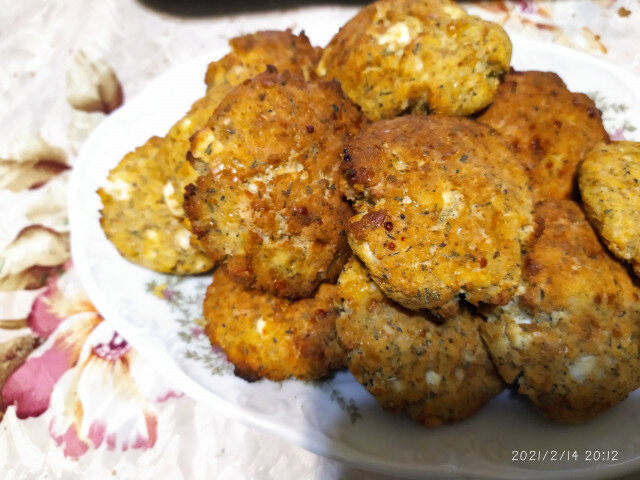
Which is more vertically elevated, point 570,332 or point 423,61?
point 423,61

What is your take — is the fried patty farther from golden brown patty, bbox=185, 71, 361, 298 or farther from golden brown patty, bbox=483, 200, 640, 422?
golden brown patty, bbox=483, 200, 640, 422

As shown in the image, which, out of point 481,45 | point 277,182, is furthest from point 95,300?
point 481,45

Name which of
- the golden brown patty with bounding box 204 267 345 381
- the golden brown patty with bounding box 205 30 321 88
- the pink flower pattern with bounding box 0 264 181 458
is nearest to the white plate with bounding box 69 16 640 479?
the golden brown patty with bounding box 204 267 345 381

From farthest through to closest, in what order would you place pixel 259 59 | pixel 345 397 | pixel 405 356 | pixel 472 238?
1. pixel 259 59
2. pixel 345 397
3. pixel 405 356
4. pixel 472 238

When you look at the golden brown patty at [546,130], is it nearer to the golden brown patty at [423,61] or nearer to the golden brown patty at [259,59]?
the golden brown patty at [423,61]

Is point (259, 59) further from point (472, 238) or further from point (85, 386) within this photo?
point (85, 386)

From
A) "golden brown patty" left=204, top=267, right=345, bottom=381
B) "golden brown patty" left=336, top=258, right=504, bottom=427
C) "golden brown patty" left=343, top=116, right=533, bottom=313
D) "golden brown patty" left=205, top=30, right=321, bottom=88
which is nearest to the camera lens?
"golden brown patty" left=343, top=116, right=533, bottom=313

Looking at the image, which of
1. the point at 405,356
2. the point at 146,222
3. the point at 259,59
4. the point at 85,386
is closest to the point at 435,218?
the point at 405,356
